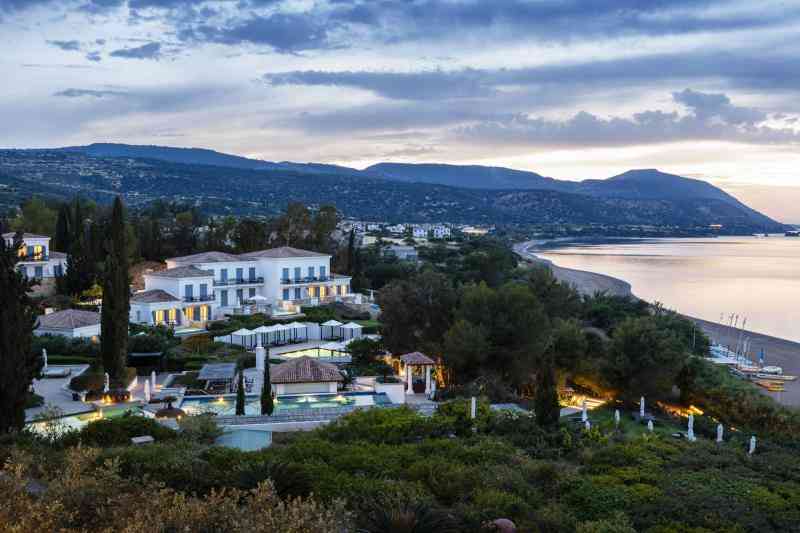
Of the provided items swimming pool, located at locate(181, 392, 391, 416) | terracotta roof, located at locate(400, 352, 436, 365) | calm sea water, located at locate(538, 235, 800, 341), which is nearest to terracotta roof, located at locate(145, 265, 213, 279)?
swimming pool, located at locate(181, 392, 391, 416)

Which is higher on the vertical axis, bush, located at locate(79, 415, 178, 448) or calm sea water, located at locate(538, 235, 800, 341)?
bush, located at locate(79, 415, 178, 448)

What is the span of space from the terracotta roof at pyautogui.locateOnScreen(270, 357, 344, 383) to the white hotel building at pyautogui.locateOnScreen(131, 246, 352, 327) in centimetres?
1305

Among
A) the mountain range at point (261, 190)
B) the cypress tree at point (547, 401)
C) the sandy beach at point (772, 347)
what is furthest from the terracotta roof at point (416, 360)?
the mountain range at point (261, 190)

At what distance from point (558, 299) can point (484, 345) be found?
1247 centimetres

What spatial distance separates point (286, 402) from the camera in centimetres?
1869

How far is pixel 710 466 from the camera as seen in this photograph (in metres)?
12.5

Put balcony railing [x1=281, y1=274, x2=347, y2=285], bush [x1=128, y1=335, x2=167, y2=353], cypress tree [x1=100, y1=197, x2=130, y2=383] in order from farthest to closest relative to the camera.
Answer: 1. balcony railing [x1=281, y1=274, x2=347, y2=285]
2. bush [x1=128, y1=335, x2=167, y2=353]
3. cypress tree [x1=100, y1=197, x2=130, y2=383]

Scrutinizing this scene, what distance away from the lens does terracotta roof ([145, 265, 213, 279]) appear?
33.0 metres

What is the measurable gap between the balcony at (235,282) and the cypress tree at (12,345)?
2302 centimetres

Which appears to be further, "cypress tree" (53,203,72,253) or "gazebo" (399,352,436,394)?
"cypress tree" (53,203,72,253)

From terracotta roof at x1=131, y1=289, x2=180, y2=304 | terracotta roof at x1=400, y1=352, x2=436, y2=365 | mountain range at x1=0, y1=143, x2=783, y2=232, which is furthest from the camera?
mountain range at x1=0, y1=143, x2=783, y2=232

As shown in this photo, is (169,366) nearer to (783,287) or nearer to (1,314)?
(1,314)

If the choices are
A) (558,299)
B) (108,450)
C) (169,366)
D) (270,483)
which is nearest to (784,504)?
(270,483)

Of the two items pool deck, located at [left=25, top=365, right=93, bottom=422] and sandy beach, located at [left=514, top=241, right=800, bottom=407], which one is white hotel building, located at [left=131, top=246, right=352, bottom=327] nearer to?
pool deck, located at [left=25, top=365, right=93, bottom=422]
